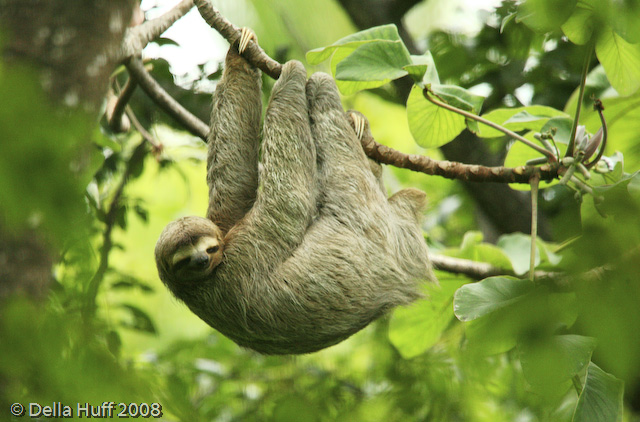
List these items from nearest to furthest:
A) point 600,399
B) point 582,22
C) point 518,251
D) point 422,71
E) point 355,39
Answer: point 582,22 < point 600,399 < point 422,71 < point 355,39 < point 518,251

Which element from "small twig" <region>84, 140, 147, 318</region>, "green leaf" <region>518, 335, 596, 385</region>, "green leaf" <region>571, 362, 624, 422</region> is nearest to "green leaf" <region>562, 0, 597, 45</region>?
→ "green leaf" <region>518, 335, 596, 385</region>

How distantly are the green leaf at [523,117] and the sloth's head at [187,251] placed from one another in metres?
2.68

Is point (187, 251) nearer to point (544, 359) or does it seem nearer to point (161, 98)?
point (161, 98)

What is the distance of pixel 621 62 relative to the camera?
4184mm

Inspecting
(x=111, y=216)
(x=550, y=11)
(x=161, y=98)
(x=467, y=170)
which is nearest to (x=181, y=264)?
(x=111, y=216)

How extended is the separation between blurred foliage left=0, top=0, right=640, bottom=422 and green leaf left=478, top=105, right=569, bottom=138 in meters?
0.03

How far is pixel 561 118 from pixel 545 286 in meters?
3.89

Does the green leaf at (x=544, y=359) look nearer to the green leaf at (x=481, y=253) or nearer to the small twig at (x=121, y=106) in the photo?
the green leaf at (x=481, y=253)

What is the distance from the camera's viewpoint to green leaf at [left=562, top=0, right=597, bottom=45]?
5.26ft

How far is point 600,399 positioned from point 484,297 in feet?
3.22

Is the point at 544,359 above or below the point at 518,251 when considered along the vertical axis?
above

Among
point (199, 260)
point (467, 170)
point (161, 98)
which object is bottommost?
point (199, 260)

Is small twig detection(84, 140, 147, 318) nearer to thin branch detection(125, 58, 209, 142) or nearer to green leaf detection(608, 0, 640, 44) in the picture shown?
thin branch detection(125, 58, 209, 142)

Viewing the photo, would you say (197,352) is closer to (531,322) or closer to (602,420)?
(602,420)
